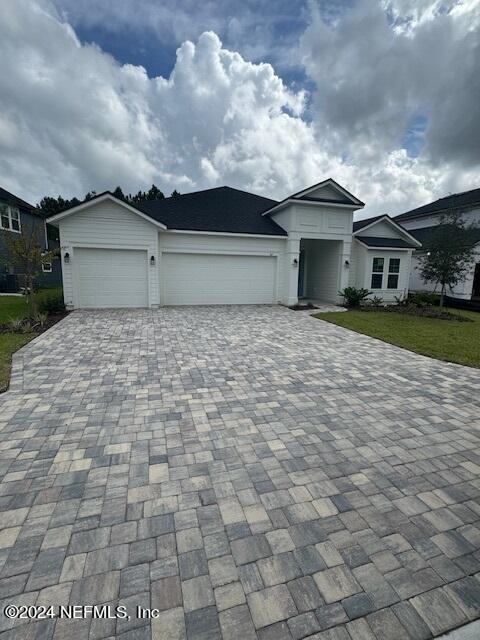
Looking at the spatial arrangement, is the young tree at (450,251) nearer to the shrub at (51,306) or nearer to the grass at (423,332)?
the grass at (423,332)

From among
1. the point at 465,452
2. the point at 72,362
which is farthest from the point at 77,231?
the point at 465,452

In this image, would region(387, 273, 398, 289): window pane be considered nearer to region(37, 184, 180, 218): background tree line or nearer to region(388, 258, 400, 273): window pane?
region(388, 258, 400, 273): window pane

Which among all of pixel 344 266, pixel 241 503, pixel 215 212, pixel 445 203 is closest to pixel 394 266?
pixel 344 266

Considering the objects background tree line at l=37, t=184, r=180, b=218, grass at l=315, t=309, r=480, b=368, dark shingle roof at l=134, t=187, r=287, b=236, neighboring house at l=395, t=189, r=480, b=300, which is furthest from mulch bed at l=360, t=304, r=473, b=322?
background tree line at l=37, t=184, r=180, b=218

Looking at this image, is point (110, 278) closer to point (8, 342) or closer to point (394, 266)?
point (8, 342)

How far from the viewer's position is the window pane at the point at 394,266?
634 inches

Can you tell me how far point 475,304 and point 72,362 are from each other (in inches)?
728

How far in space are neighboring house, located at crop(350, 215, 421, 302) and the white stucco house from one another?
0.18ft

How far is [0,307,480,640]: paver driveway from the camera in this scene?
1.69 m

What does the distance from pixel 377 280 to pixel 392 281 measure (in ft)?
3.19

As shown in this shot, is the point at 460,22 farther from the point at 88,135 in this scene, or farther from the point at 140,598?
the point at 88,135

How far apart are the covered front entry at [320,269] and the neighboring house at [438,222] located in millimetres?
5098

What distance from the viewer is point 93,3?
8805 millimetres

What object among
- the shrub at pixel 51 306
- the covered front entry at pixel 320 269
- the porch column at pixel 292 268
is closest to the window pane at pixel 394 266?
the covered front entry at pixel 320 269
